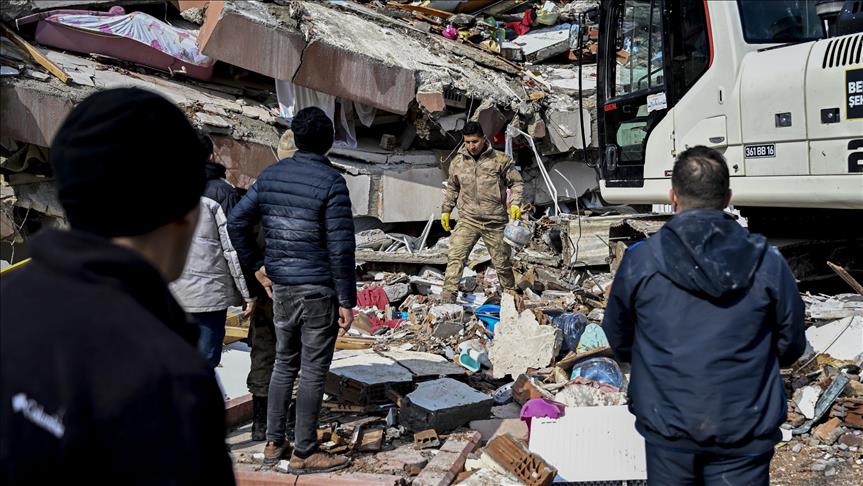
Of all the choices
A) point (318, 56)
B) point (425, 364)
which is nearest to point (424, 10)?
point (318, 56)

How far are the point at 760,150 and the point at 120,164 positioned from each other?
18.2 ft

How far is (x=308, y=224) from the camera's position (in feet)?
12.6

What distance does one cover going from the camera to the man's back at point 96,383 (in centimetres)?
96

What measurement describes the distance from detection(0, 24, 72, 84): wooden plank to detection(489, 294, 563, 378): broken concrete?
642cm

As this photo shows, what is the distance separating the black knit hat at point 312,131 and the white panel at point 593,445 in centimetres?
187

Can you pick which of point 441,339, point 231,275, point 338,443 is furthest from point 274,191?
point 441,339

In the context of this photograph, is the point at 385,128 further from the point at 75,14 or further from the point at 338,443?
the point at 338,443

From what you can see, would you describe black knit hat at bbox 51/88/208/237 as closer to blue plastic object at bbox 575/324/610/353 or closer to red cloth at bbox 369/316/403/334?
blue plastic object at bbox 575/324/610/353

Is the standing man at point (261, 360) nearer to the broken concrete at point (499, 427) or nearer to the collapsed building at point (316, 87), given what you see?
the broken concrete at point (499, 427)

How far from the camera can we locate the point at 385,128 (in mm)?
11539

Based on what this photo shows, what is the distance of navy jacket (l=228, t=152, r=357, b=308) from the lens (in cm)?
382

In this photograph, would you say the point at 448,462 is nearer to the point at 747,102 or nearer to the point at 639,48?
the point at 747,102

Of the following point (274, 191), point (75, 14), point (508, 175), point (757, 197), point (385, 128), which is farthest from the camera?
point (385, 128)

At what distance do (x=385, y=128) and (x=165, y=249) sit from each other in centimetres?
1048
